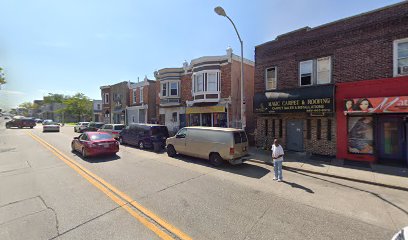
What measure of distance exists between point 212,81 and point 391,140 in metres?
12.5

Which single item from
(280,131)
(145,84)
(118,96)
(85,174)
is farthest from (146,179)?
(118,96)

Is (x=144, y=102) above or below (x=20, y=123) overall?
above

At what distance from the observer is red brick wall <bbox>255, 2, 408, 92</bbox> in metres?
9.60

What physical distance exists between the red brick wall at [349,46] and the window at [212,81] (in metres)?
5.30

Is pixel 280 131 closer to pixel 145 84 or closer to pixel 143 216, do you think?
pixel 143 216

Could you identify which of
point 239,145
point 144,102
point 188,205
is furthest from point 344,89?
point 144,102

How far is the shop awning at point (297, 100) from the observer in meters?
10.8

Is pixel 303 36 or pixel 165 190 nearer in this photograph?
pixel 165 190

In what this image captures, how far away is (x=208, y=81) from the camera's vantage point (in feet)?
58.4

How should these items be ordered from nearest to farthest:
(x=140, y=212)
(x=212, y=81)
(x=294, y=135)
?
(x=140, y=212) → (x=294, y=135) → (x=212, y=81)

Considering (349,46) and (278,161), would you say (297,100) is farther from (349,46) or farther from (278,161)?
(278,161)

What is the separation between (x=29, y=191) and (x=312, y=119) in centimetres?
1352

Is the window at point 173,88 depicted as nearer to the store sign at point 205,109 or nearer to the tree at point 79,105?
the store sign at point 205,109

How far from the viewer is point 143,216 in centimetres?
452
